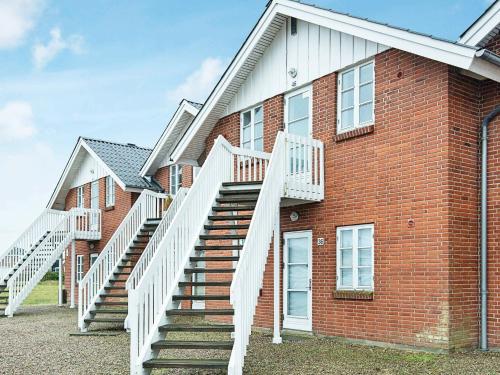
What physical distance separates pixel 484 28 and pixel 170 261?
685 cm

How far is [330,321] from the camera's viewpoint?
13.1 m

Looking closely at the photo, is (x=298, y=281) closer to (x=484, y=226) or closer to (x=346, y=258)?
(x=346, y=258)

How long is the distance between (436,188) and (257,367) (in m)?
4.40

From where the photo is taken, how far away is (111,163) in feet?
81.3

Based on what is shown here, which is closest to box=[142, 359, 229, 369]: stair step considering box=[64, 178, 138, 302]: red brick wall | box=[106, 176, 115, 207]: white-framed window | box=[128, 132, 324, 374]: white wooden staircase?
box=[128, 132, 324, 374]: white wooden staircase

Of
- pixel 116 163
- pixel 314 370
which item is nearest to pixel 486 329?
pixel 314 370

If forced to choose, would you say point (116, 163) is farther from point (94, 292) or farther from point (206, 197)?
point (206, 197)

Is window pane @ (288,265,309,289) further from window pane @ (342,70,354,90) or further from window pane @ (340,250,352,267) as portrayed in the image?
window pane @ (342,70,354,90)

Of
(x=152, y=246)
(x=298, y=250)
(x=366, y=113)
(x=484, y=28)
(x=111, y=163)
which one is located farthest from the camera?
(x=111, y=163)

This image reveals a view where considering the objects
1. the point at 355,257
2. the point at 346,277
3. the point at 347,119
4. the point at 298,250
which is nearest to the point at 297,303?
the point at 298,250

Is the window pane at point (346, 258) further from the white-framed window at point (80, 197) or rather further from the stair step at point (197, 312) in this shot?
the white-framed window at point (80, 197)

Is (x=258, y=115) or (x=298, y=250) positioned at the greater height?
(x=258, y=115)

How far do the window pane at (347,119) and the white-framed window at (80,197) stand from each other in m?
17.0

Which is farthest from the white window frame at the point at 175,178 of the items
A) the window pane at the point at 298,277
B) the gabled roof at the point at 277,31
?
the window pane at the point at 298,277
